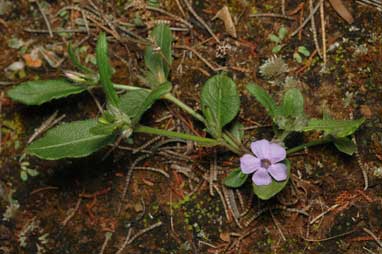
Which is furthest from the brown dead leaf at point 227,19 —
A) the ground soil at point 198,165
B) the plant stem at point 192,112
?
the plant stem at point 192,112

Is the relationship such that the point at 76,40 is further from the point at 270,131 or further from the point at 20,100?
the point at 270,131

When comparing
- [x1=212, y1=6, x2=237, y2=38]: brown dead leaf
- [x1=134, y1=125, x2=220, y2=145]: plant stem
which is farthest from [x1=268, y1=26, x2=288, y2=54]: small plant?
[x1=134, y1=125, x2=220, y2=145]: plant stem

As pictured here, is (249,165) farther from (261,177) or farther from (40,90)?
(40,90)

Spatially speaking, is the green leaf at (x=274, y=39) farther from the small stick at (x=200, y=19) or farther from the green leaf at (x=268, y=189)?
the green leaf at (x=268, y=189)

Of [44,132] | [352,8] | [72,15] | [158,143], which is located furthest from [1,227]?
[352,8]

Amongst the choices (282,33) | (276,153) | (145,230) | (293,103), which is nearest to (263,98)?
(293,103)

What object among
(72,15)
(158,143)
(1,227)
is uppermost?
(72,15)
